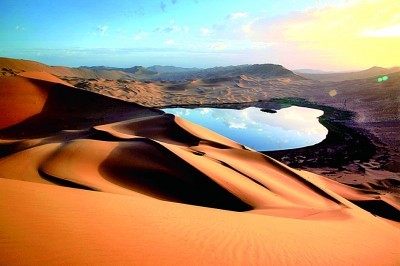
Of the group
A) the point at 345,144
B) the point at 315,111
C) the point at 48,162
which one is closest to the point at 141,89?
the point at 315,111

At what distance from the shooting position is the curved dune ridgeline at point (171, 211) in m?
3.06

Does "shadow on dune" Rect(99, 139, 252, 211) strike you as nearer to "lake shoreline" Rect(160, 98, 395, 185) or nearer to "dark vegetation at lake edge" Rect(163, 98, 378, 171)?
"lake shoreline" Rect(160, 98, 395, 185)

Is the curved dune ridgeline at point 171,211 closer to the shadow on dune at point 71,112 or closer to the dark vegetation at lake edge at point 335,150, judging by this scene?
the dark vegetation at lake edge at point 335,150

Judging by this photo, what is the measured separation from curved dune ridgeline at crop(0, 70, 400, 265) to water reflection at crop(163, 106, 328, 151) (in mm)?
7541

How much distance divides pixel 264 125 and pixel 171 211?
68.1 ft

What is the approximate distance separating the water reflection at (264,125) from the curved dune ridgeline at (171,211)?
7.54 meters

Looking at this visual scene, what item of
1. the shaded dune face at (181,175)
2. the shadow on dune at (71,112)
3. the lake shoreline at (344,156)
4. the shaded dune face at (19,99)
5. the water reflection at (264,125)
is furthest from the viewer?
the water reflection at (264,125)

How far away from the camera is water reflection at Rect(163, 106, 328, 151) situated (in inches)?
781

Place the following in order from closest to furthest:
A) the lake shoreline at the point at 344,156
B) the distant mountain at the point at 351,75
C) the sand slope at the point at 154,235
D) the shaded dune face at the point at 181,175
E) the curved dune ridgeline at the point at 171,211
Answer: the sand slope at the point at 154,235, the curved dune ridgeline at the point at 171,211, the shaded dune face at the point at 181,175, the lake shoreline at the point at 344,156, the distant mountain at the point at 351,75

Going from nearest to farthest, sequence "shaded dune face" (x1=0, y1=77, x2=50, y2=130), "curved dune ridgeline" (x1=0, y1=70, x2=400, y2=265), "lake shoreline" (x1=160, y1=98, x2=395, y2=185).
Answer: "curved dune ridgeline" (x1=0, y1=70, x2=400, y2=265)
"lake shoreline" (x1=160, y1=98, x2=395, y2=185)
"shaded dune face" (x1=0, y1=77, x2=50, y2=130)

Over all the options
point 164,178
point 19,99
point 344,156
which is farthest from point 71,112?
point 344,156

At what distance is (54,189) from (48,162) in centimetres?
295

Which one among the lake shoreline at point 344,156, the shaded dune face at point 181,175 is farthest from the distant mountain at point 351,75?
the shaded dune face at point 181,175

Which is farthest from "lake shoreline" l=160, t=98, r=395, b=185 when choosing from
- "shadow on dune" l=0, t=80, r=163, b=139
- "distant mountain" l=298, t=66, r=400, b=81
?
"distant mountain" l=298, t=66, r=400, b=81
